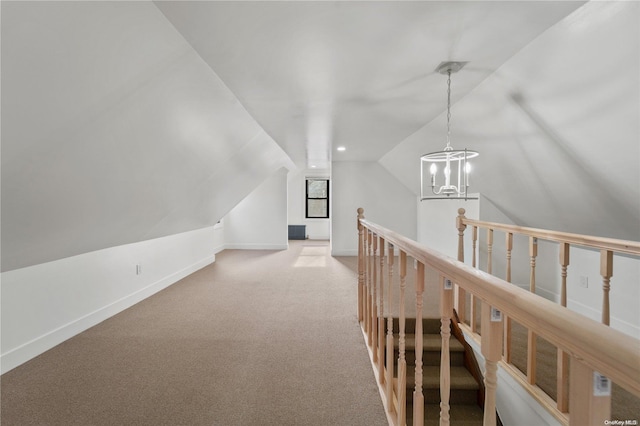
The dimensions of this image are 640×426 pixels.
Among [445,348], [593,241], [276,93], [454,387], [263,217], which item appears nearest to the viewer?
[445,348]

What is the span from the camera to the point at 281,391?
75.8 inches

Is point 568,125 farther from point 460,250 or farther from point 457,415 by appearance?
point 457,415

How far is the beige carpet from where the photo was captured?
174 centimetres

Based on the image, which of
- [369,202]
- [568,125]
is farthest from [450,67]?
[369,202]

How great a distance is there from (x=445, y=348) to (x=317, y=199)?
9.14m

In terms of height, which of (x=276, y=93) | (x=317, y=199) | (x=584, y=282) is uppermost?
(x=276, y=93)

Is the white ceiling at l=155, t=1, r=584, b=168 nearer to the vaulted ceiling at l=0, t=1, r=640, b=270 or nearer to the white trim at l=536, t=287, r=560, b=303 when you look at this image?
the vaulted ceiling at l=0, t=1, r=640, b=270

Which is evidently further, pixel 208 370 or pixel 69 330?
pixel 69 330

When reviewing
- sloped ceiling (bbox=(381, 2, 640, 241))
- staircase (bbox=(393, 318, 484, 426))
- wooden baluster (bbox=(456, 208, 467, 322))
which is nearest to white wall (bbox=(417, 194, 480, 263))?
sloped ceiling (bbox=(381, 2, 640, 241))

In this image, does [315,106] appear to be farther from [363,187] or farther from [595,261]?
[363,187]

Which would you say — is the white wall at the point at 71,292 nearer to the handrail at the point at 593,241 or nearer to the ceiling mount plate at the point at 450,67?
the ceiling mount plate at the point at 450,67

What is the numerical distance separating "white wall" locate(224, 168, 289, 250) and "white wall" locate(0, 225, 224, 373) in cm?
318

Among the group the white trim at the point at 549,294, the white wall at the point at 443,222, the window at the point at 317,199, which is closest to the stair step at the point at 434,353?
the white trim at the point at 549,294

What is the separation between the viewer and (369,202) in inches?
251
